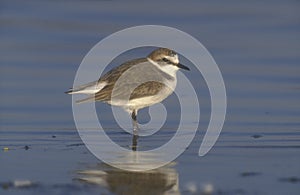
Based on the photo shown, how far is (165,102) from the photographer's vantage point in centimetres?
1166

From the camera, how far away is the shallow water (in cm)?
795

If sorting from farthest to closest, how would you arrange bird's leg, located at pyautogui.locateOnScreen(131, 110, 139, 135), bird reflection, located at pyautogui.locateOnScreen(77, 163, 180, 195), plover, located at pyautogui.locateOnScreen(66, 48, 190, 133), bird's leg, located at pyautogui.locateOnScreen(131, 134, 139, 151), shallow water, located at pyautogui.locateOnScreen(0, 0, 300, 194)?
plover, located at pyautogui.locateOnScreen(66, 48, 190, 133)
bird's leg, located at pyautogui.locateOnScreen(131, 110, 139, 135)
bird's leg, located at pyautogui.locateOnScreen(131, 134, 139, 151)
shallow water, located at pyautogui.locateOnScreen(0, 0, 300, 194)
bird reflection, located at pyautogui.locateOnScreen(77, 163, 180, 195)

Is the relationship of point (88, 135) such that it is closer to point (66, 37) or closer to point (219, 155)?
point (219, 155)

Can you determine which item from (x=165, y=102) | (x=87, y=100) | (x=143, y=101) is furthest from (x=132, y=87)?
(x=165, y=102)

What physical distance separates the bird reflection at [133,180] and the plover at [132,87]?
222 cm

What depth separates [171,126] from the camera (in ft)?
34.2

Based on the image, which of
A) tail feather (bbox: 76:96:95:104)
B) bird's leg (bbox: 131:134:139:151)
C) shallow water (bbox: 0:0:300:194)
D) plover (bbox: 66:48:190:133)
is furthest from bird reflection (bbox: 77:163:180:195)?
plover (bbox: 66:48:190:133)

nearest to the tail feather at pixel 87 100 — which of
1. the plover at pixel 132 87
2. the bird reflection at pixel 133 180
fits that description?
the plover at pixel 132 87

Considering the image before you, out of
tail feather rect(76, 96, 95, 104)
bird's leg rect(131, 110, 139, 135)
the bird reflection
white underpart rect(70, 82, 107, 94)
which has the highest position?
white underpart rect(70, 82, 107, 94)

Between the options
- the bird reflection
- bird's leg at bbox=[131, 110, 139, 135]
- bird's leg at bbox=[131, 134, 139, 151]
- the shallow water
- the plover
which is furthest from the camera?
the plover

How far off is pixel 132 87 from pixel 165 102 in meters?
0.93

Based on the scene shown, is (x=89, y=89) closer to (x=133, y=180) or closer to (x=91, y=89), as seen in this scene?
(x=91, y=89)

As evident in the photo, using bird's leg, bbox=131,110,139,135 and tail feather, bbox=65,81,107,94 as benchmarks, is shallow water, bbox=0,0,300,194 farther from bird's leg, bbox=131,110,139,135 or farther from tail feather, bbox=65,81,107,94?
tail feather, bbox=65,81,107,94

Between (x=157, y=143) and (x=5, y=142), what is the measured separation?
1.51 metres
